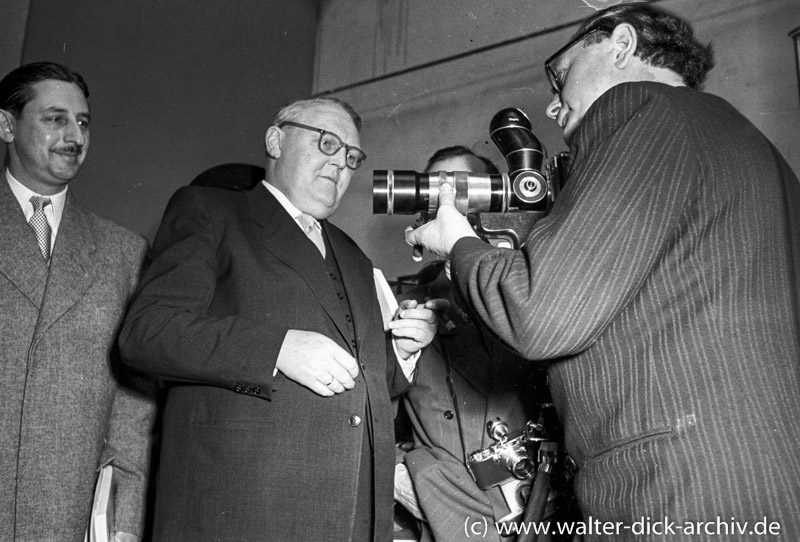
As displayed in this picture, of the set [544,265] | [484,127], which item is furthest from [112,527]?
[484,127]

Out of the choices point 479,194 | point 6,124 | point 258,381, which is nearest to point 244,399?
point 258,381

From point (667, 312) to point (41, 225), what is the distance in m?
1.62

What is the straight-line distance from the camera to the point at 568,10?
11.1 feet

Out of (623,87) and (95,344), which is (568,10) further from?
(95,344)

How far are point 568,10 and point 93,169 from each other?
8.37 ft

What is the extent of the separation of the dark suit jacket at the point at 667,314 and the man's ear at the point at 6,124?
155 centimetres

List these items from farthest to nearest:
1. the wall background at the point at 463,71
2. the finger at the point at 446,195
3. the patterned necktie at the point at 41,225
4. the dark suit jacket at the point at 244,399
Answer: the wall background at the point at 463,71
the patterned necktie at the point at 41,225
the finger at the point at 446,195
the dark suit jacket at the point at 244,399

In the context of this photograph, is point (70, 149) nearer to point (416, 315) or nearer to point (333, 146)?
point (333, 146)

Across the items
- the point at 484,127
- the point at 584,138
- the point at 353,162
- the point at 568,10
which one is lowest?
the point at 584,138

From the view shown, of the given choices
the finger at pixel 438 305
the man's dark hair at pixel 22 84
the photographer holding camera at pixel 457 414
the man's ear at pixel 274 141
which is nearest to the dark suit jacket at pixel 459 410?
the photographer holding camera at pixel 457 414

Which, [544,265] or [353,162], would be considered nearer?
[544,265]

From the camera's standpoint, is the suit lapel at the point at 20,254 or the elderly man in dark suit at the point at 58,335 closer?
the elderly man in dark suit at the point at 58,335

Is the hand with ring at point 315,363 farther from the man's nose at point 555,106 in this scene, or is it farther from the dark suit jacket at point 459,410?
the man's nose at point 555,106

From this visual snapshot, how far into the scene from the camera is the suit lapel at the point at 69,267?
159 centimetres
